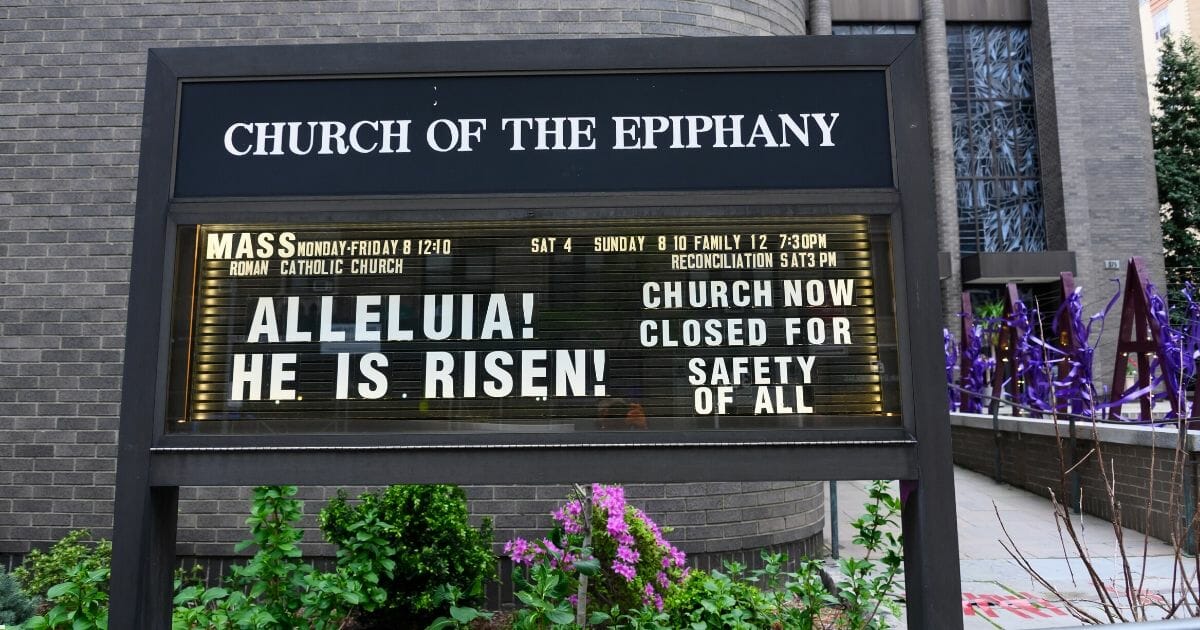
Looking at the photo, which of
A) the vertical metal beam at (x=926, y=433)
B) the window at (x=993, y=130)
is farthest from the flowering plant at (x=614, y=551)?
the window at (x=993, y=130)

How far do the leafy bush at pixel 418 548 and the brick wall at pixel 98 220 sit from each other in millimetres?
1132

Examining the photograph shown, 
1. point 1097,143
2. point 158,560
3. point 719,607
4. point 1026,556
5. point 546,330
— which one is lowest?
point 1026,556

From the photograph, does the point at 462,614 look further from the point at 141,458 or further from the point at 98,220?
the point at 98,220

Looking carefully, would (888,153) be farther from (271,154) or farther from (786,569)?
(786,569)

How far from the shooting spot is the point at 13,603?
13.1 feet

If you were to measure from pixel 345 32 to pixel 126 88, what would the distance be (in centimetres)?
185

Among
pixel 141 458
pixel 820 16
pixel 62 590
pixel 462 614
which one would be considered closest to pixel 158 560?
pixel 141 458

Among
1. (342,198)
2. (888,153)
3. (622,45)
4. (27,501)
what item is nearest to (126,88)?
Answer: (27,501)

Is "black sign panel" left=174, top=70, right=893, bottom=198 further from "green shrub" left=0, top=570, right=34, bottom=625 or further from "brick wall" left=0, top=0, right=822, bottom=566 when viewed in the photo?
"brick wall" left=0, top=0, right=822, bottom=566

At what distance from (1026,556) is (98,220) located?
862 cm

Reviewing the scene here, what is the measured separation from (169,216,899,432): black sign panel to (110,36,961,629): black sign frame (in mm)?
62

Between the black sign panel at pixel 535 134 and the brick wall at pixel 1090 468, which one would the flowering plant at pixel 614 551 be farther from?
the brick wall at pixel 1090 468

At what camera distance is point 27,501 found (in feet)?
17.8

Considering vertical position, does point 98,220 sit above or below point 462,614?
above
